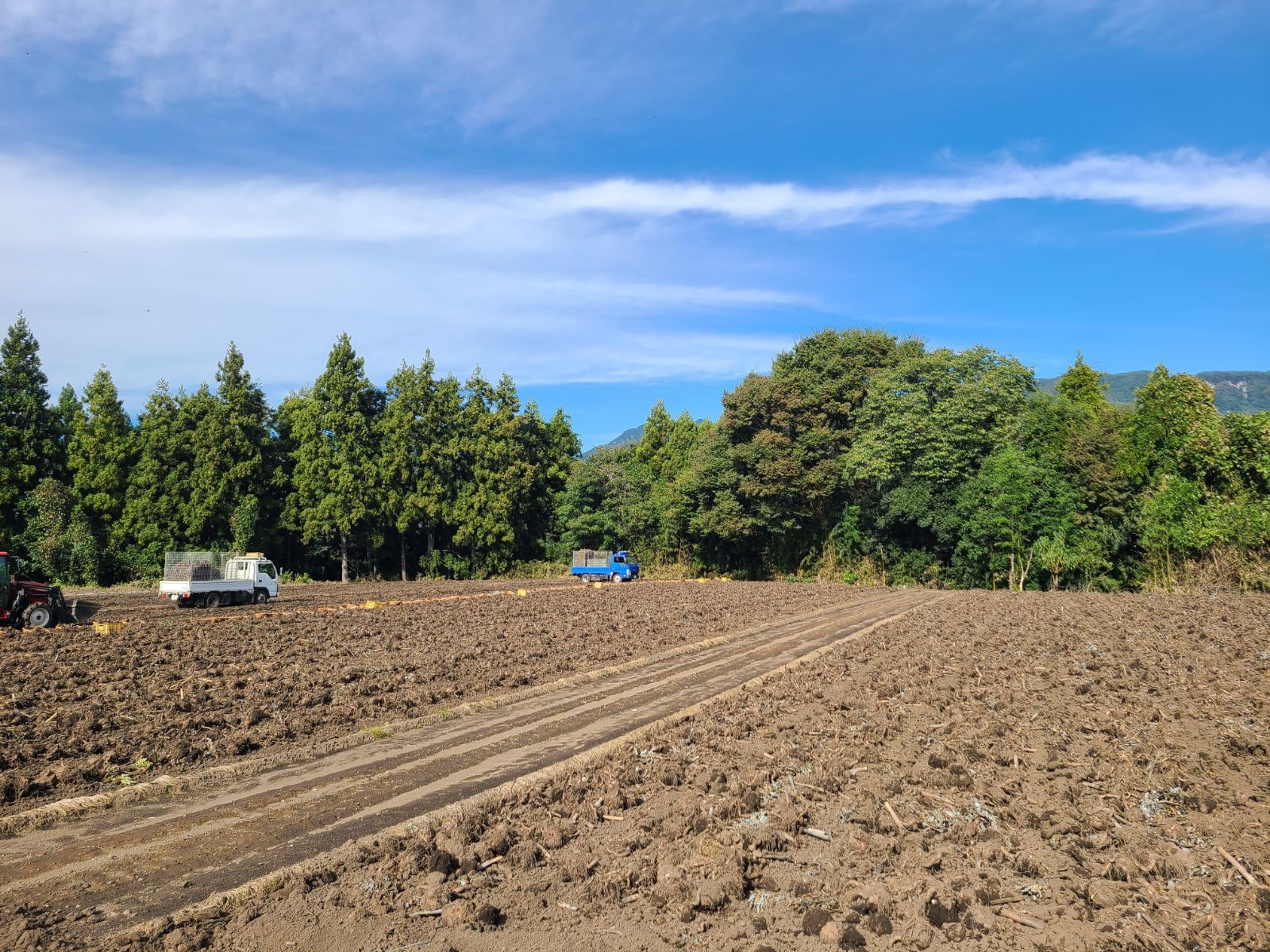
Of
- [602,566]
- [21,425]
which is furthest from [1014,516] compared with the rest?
[21,425]

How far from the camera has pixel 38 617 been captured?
22.5 metres

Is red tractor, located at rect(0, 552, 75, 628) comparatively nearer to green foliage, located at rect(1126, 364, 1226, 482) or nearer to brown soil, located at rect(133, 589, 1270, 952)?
brown soil, located at rect(133, 589, 1270, 952)

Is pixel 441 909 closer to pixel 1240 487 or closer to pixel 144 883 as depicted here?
pixel 144 883

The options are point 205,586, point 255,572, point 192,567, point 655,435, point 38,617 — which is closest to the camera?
point 38,617

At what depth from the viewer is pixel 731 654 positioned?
61.8 ft

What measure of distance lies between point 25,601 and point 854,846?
973 inches

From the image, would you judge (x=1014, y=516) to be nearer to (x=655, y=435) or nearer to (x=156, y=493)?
(x=655, y=435)

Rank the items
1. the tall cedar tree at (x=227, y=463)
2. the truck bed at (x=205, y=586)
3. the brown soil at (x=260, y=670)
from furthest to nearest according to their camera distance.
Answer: the tall cedar tree at (x=227, y=463), the truck bed at (x=205, y=586), the brown soil at (x=260, y=670)

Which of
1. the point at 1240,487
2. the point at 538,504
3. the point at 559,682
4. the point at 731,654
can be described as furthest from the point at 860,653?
the point at 538,504

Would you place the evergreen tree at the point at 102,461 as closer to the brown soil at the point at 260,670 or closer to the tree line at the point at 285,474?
the tree line at the point at 285,474

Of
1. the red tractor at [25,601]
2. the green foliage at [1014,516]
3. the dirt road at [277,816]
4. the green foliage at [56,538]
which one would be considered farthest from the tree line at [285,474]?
the dirt road at [277,816]

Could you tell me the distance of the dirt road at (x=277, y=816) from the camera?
6.13 metres

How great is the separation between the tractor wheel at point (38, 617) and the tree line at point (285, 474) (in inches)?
838

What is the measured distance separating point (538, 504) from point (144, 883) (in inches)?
2088
